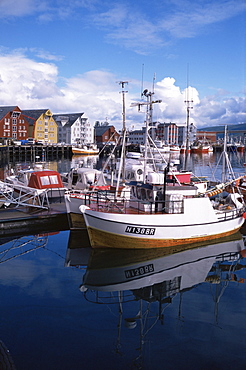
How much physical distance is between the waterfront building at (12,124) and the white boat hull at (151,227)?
77.4 m

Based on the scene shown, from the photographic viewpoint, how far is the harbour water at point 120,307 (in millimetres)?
8727

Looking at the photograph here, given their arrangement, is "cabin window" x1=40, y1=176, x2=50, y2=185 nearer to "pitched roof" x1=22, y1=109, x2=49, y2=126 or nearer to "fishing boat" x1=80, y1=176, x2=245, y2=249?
"fishing boat" x1=80, y1=176, x2=245, y2=249

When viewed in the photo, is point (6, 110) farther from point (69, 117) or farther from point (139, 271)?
point (139, 271)

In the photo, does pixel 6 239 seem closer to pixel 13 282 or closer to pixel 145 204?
pixel 13 282

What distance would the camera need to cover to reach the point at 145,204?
684 inches

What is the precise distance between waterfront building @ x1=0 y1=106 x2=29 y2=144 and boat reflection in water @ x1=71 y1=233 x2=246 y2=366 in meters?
78.6

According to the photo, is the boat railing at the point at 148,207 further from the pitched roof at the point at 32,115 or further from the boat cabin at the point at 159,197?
the pitched roof at the point at 32,115

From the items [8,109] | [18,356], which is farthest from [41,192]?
[8,109]

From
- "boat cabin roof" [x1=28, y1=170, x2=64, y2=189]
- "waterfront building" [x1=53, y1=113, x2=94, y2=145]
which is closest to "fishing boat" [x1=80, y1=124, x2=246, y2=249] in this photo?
"boat cabin roof" [x1=28, y1=170, x2=64, y2=189]

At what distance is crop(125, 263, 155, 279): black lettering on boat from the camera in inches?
570

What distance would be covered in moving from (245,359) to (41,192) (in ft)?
56.7

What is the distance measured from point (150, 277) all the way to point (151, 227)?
281 centimetres

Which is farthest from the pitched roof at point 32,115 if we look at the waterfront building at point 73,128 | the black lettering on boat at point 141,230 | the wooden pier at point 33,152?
the black lettering on boat at point 141,230

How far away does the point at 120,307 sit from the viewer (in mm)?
11625
